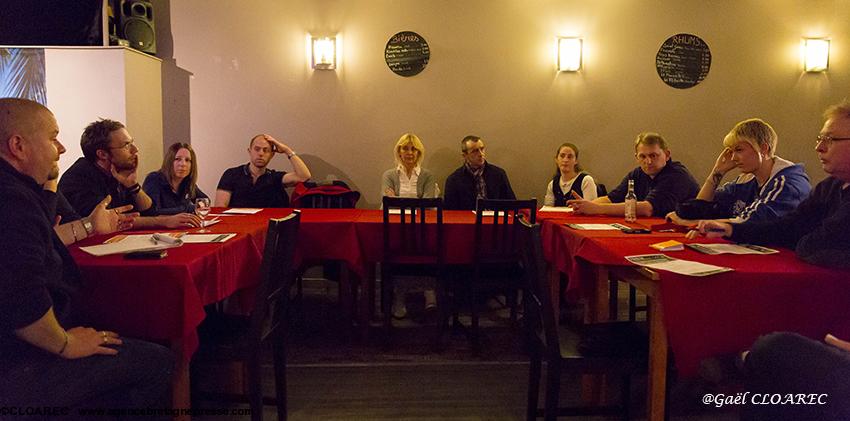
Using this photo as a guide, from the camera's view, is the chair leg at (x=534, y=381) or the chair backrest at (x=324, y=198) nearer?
the chair leg at (x=534, y=381)

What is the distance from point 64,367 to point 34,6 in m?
4.08

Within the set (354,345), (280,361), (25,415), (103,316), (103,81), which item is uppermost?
(103,81)

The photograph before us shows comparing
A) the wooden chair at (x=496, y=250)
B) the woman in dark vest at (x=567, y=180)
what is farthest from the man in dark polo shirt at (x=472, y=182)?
the wooden chair at (x=496, y=250)

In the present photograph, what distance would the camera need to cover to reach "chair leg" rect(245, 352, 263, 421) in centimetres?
211

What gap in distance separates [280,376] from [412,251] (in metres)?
1.30

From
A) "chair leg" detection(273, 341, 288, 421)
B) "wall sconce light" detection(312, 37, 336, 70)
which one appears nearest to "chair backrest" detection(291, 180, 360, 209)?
"wall sconce light" detection(312, 37, 336, 70)

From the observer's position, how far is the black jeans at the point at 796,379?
1.55 metres

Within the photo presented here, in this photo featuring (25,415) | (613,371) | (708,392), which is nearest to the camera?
(25,415)

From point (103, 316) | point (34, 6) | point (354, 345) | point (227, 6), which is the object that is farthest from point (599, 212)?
point (34, 6)

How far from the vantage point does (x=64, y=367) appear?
5.30 ft

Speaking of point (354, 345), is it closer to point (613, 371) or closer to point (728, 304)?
point (613, 371)

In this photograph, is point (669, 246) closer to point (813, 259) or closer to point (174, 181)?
point (813, 259)

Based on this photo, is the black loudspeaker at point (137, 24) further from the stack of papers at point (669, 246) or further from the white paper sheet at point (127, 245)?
the stack of papers at point (669, 246)

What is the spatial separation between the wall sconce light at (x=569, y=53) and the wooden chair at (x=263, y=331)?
3.61 meters
